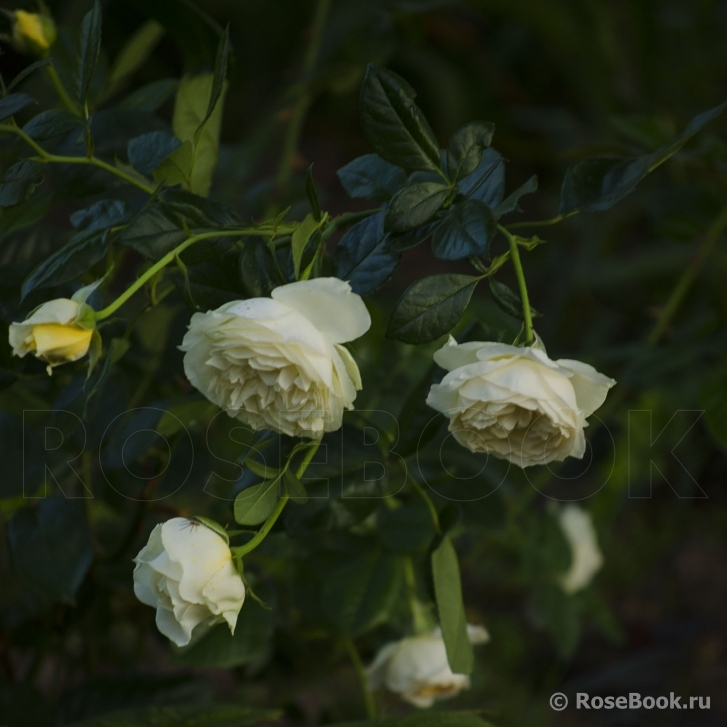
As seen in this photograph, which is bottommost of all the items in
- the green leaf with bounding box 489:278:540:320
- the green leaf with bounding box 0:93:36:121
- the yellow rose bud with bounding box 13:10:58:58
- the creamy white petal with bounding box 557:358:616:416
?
the creamy white petal with bounding box 557:358:616:416

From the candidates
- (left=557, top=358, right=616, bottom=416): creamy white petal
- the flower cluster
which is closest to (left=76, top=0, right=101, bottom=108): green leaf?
the flower cluster

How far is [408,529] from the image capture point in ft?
1.64

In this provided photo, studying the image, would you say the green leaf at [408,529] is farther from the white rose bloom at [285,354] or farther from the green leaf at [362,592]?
the white rose bloom at [285,354]

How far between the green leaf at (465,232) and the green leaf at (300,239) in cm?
5

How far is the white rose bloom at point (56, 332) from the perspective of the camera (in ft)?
0.92

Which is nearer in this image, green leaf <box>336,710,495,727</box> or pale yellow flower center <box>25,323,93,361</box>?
pale yellow flower center <box>25,323,93,361</box>

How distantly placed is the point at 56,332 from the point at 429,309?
14 cm

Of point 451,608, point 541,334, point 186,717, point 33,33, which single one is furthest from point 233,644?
point 541,334

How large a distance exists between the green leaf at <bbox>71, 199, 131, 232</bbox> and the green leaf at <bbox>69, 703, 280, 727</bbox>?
250mm

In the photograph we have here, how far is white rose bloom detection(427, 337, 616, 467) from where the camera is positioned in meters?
0.29

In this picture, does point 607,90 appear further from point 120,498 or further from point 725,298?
point 120,498

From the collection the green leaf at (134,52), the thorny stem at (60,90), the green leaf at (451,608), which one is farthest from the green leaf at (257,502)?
the green leaf at (134,52)

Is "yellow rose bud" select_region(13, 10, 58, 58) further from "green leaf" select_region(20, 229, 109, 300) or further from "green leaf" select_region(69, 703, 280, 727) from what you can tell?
"green leaf" select_region(69, 703, 280, 727)

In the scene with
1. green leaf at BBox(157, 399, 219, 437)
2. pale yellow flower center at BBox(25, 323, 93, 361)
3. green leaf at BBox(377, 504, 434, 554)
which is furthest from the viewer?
green leaf at BBox(377, 504, 434, 554)
